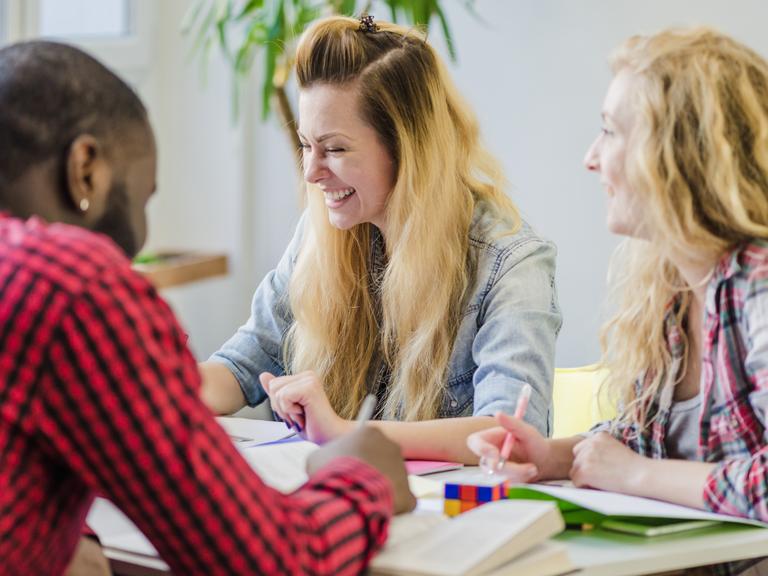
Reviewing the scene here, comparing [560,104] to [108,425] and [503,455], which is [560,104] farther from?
[108,425]

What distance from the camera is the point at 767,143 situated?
1.34 m

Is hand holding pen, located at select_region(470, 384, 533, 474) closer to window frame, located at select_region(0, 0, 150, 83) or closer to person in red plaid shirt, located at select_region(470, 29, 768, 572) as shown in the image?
person in red plaid shirt, located at select_region(470, 29, 768, 572)

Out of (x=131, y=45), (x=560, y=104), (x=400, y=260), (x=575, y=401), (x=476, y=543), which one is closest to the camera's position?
(x=476, y=543)

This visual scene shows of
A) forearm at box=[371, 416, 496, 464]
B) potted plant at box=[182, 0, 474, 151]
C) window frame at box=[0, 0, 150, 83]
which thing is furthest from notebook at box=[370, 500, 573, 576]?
window frame at box=[0, 0, 150, 83]

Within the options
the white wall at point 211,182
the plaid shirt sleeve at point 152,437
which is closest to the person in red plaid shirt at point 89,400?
the plaid shirt sleeve at point 152,437

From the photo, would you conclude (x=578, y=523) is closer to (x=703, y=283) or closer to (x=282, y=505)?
→ (x=703, y=283)

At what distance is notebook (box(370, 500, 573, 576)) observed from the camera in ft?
3.42

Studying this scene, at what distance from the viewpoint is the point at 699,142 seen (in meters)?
1.34

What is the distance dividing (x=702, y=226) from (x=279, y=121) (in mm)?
2401

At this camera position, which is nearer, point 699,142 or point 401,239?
point 699,142

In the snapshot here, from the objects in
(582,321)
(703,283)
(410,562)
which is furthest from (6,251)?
(582,321)

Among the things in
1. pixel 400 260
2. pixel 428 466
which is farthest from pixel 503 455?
pixel 400 260

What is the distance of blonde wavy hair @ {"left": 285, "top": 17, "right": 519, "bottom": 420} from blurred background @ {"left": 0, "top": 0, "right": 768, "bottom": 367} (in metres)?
1.40

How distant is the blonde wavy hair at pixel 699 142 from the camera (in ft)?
4.36
